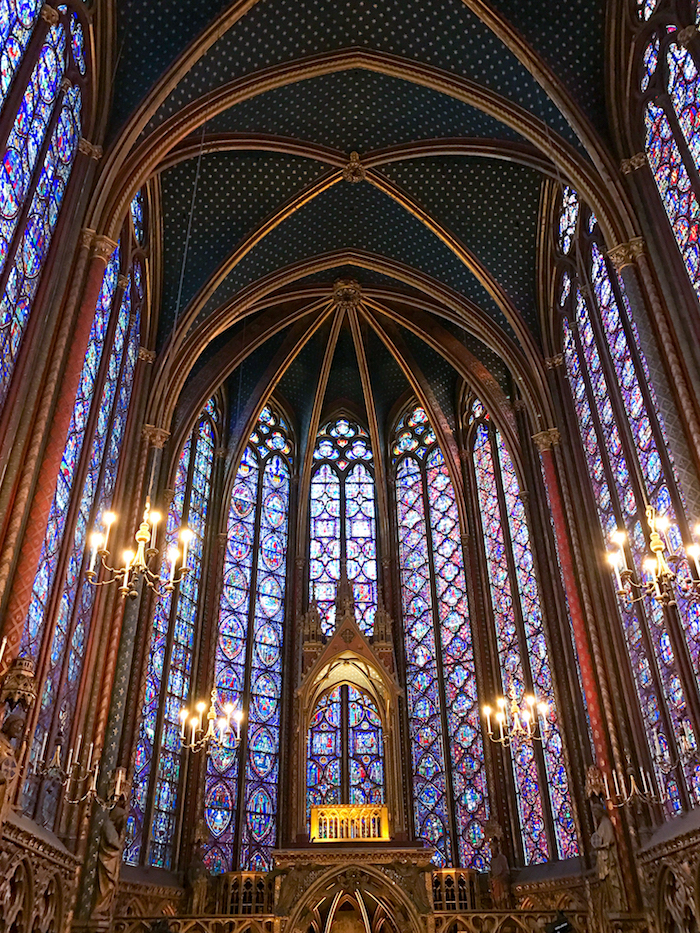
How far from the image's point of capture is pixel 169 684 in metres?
17.5

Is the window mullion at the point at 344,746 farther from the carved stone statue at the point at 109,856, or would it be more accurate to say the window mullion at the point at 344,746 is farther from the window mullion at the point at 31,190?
the window mullion at the point at 31,190

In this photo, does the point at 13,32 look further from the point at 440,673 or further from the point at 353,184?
the point at 440,673

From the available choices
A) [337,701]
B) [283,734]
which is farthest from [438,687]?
[283,734]

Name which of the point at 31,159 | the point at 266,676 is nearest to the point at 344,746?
the point at 266,676

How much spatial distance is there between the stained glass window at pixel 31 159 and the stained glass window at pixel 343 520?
40.7ft

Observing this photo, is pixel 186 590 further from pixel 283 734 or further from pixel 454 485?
pixel 454 485

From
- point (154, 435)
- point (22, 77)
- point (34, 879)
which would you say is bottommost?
point (34, 879)

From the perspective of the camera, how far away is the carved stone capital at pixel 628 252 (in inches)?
488

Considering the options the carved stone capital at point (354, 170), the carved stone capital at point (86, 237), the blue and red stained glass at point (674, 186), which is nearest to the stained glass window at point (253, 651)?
the carved stone capital at point (354, 170)

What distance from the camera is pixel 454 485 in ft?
70.5

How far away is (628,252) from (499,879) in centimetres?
1193

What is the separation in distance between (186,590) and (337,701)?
4397mm

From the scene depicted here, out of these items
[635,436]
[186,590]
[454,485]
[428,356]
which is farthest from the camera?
[428,356]

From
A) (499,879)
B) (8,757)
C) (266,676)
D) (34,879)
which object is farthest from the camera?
(266,676)
